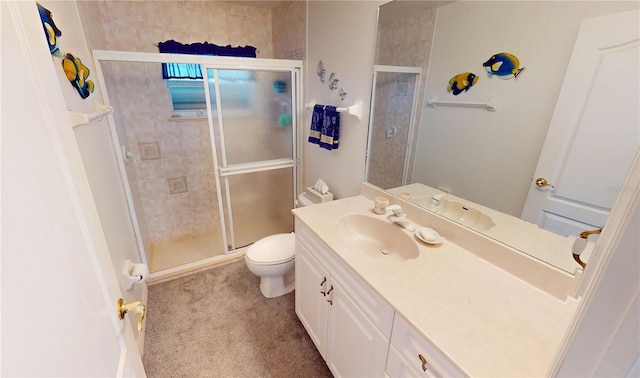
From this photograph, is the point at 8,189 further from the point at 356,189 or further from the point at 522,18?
the point at 356,189

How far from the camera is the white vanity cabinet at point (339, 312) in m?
1.00

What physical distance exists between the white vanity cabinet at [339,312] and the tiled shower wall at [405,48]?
70 centimetres

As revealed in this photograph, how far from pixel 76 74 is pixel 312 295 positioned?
1.58 metres

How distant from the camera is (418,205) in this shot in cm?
142

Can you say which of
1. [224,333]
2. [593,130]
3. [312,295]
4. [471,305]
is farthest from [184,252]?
[593,130]

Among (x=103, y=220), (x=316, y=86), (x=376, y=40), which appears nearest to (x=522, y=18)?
(x=376, y=40)

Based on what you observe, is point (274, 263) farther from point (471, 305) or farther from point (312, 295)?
point (471, 305)

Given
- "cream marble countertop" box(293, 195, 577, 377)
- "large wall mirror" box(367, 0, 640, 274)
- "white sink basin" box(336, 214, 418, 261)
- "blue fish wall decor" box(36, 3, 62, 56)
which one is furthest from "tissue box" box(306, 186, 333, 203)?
"blue fish wall decor" box(36, 3, 62, 56)

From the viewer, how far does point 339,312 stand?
123cm

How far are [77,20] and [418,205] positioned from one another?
83.4 inches

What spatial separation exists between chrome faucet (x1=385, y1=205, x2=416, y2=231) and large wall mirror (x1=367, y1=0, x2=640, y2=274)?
0.13m

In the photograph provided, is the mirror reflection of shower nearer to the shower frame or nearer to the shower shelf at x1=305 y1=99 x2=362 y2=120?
the shower shelf at x1=305 y1=99 x2=362 y2=120

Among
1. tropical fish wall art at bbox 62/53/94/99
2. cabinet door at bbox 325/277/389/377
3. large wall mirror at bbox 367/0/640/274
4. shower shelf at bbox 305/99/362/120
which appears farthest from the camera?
shower shelf at bbox 305/99/362/120

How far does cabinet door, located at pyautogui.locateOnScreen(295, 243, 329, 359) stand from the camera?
137 cm
